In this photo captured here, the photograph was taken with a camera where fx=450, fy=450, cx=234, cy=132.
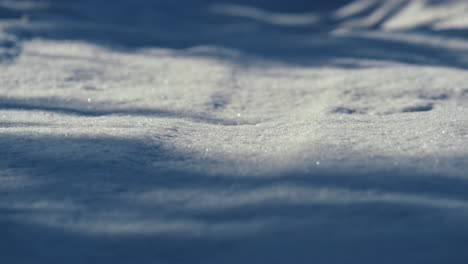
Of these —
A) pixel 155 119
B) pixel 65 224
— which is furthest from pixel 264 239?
pixel 155 119

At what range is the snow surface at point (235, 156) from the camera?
0.88 m

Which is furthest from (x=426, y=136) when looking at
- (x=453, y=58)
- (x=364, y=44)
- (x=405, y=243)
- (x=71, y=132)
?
(x=364, y=44)

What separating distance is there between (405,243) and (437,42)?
2.33 meters

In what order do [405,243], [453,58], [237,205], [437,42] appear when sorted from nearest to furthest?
[405,243]
[237,205]
[453,58]
[437,42]

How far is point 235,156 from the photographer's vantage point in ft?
4.05

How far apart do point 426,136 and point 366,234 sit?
55 cm

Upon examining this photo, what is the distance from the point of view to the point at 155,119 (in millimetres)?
1614

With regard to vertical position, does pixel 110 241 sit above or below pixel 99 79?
below

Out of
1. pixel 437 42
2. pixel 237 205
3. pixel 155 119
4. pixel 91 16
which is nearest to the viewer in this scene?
pixel 237 205

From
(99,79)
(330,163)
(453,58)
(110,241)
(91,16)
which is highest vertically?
(91,16)

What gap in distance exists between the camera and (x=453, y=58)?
2.53 m

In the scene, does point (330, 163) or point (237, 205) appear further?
point (330, 163)

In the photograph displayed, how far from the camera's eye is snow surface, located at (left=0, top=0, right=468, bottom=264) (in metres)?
0.88

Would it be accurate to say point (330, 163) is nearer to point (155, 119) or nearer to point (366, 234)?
point (366, 234)
